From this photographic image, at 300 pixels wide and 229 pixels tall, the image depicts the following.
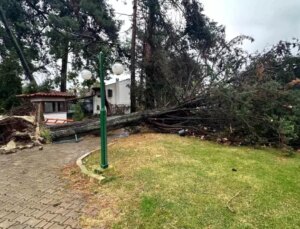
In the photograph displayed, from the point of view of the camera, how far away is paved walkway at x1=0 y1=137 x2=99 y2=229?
11.7 ft

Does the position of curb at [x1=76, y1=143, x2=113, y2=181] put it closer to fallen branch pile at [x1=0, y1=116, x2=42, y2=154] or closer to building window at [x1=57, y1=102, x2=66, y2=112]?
fallen branch pile at [x1=0, y1=116, x2=42, y2=154]

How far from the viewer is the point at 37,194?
14.7ft

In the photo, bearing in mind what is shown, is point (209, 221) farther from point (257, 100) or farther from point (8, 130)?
point (8, 130)

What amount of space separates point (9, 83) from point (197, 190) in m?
17.3

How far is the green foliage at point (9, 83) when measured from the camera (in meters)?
17.3

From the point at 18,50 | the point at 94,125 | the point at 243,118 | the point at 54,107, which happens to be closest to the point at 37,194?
the point at 94,125

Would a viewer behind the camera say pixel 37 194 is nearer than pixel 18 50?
Yes

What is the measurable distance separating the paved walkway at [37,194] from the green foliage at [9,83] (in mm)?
11480

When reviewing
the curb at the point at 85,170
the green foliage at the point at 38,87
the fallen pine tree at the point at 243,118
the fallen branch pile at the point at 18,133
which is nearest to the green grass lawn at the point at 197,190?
the curb at the point at 85,170

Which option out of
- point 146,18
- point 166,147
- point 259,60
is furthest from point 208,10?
point 166,147

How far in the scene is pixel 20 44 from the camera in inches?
723

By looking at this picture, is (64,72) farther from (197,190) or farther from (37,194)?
(197,190)

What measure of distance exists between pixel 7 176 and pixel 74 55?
46.9ft

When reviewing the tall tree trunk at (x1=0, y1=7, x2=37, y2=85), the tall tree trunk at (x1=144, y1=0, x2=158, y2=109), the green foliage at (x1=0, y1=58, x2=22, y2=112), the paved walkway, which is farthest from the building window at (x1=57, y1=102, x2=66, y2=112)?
the paved walkway
